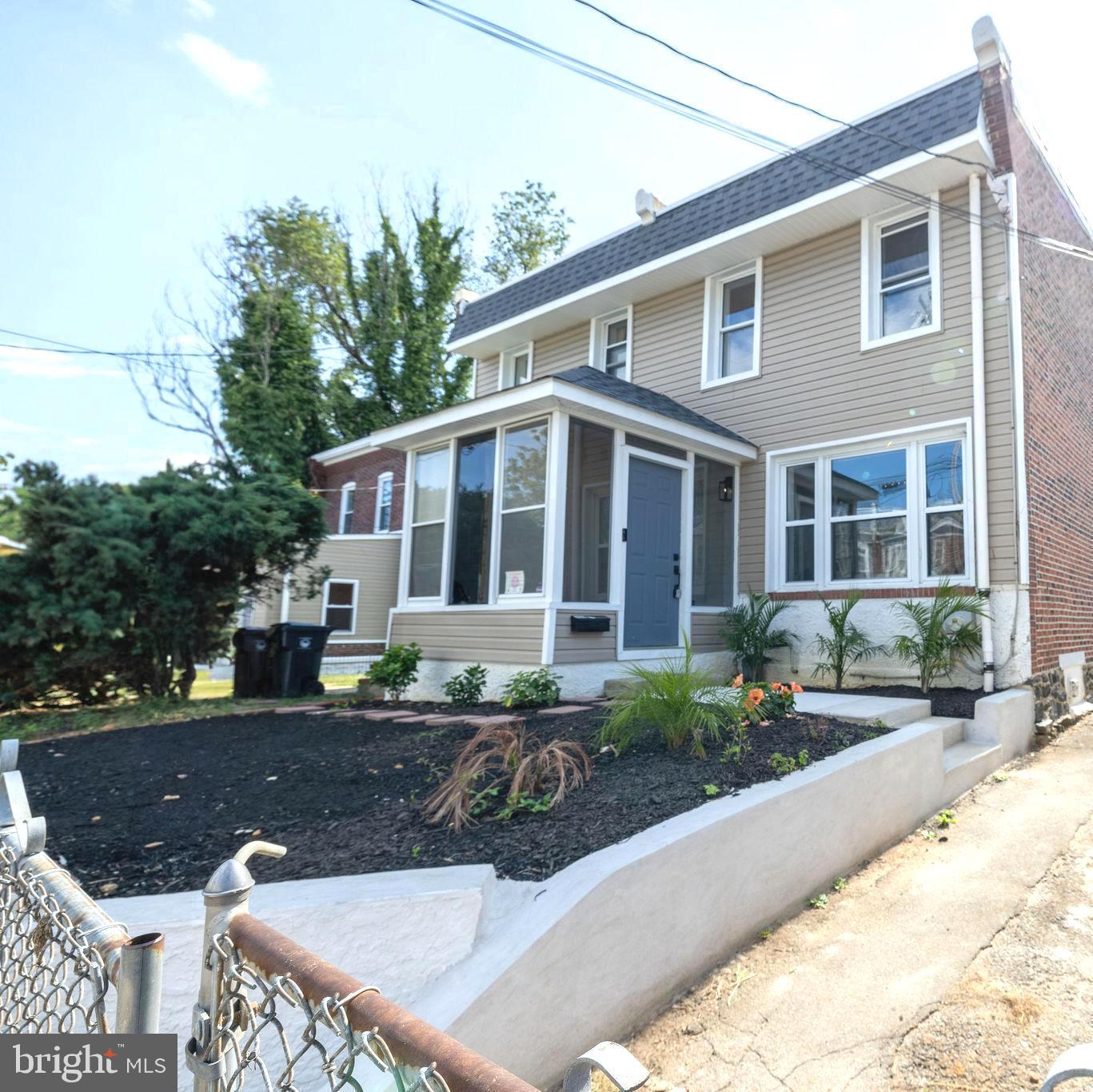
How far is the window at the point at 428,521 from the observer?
8.78m

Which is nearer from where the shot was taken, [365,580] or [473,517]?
[473,517]

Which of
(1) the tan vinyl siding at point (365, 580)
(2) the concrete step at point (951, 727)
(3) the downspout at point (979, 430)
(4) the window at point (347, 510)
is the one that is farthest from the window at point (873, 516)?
(4) the window at point (347, 510)

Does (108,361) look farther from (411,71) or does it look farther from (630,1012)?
(630,1012)

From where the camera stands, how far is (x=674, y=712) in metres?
4.16

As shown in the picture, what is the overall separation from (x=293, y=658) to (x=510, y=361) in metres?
6.08

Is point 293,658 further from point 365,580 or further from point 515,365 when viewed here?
point 365,580

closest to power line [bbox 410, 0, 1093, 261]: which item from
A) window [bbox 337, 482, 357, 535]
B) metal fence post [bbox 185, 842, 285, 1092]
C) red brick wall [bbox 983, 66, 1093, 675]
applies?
red brick wall [bbox 983, 66, 1093, 675]

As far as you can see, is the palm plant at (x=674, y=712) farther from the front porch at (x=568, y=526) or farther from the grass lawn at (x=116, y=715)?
the grass lawn at (x=116, y=715)

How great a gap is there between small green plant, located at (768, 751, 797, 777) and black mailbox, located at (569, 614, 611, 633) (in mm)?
3415

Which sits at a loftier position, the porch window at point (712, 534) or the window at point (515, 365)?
the window at point (515, 365)

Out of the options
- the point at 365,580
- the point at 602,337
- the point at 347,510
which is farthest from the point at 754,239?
the point at 347,510

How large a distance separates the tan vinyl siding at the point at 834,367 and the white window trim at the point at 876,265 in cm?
7

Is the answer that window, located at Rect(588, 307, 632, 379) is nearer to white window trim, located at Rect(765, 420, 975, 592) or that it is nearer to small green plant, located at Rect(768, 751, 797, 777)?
white window trim, located at Rect(765, 420, 975, 592)

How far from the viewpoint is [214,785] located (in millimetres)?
4316
